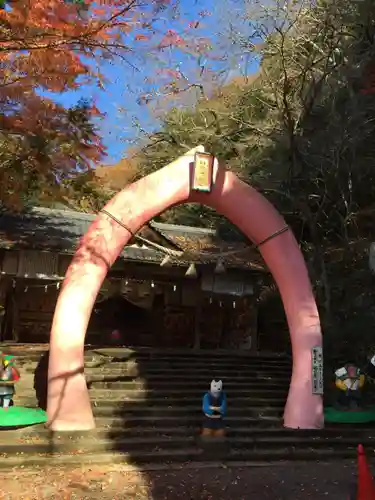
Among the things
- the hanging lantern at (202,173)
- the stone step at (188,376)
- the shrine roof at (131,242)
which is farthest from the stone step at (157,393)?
the hanging lantern at (202,173)

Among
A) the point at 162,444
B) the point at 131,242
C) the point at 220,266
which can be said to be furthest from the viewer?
the point at 131,242

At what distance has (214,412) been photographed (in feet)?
28.3

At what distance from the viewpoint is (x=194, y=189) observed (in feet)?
32.4

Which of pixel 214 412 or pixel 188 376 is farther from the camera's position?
pixel 188 376

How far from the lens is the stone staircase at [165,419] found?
26.4 feet

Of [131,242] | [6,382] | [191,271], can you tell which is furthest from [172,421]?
[131,242]

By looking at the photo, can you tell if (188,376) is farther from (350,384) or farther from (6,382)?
(6,382)

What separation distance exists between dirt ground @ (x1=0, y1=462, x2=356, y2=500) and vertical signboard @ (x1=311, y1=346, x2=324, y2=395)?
1.60m

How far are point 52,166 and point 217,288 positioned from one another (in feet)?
20.1

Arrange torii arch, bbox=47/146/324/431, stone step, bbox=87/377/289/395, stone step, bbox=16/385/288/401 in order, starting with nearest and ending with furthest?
torii arch, bbox=47/146/324/431 → stone step, bbox=16/385/288/401 → stone step, bbox=87/377/289/395

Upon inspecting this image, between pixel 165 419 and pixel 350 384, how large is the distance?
3.80 meters

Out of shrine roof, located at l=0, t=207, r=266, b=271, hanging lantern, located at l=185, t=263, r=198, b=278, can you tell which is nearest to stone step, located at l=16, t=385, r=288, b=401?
hanging lantern, located at l=185, t=263, r=198, b=278

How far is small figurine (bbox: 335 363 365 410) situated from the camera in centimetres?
974

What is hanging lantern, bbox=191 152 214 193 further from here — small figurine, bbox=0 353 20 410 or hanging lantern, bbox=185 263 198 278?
small figurine, bbox=0 353 20 410
